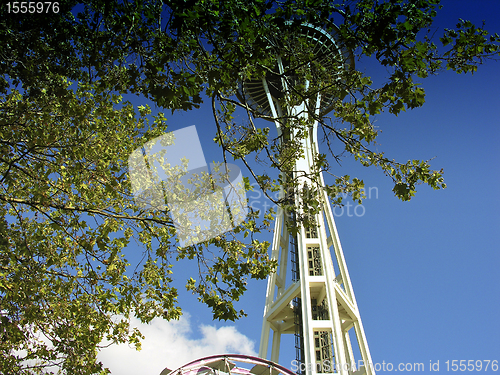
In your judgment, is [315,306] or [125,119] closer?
[125,119]

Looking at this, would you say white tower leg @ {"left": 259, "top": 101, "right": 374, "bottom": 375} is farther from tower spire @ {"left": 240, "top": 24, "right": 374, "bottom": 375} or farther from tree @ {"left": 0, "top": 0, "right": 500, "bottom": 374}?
tree @ {"left": 0, "top": 0, "right": 500, "bottom": 374}

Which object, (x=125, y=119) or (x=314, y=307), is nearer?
(x=125, y=119)

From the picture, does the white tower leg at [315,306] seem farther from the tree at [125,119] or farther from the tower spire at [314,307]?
the tree at [125,119]

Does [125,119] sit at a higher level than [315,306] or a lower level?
higher

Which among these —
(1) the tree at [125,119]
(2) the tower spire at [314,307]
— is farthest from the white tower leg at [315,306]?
(1) the tree at [125,119]

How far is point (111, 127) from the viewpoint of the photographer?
18.3 ft

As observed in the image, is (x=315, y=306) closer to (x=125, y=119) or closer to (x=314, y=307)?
(x=314, y=307)

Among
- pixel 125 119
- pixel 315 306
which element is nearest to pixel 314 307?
pixel 315 306

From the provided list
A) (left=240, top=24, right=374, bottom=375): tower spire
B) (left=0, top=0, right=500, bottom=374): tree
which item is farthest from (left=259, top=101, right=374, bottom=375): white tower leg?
(left=0, top=0, right=500, bottom=374): tree

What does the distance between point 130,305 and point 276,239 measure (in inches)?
441

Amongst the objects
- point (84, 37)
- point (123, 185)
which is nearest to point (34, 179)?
point (123, 185)

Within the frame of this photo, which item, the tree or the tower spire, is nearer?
the tree

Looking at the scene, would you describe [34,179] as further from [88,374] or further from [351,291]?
[351,291]

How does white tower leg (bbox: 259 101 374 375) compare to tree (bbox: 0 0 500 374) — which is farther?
white tower leg (bbox: 259 101 374 375)
